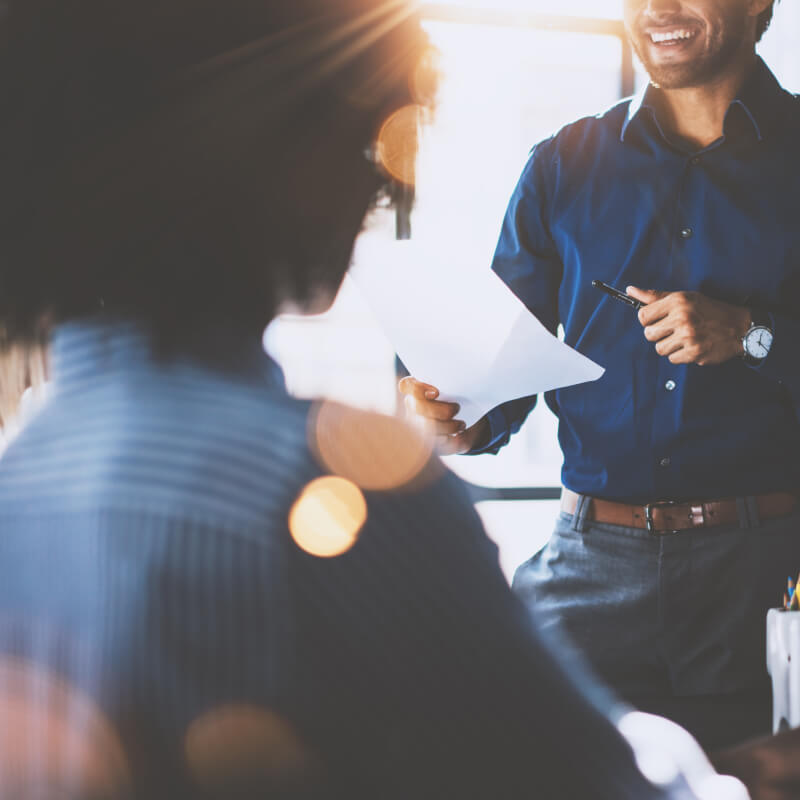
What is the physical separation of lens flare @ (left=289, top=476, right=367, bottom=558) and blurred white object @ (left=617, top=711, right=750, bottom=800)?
255 millimetres

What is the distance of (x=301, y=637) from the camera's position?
18.9 inches

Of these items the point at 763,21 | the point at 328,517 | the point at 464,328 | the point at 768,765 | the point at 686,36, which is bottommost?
the point at 768,765

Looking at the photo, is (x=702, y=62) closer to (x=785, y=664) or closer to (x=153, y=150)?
(x=785, y=664)

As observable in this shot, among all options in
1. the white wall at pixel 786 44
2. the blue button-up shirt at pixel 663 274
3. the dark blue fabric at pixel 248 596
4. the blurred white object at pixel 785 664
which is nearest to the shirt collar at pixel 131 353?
the dark blue fabric at pixel 248 596

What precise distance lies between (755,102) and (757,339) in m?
0.49

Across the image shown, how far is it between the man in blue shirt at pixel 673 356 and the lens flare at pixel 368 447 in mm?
704

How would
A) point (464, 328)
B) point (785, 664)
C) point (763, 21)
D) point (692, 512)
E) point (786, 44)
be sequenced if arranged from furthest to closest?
1. point (786, 44)
2. point (763, 21)
3. point (692, 512)
4. point (464, 328)
5. point (785, 664)

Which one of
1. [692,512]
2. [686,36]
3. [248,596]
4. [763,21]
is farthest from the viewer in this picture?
[763,21]

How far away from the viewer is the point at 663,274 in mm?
1451

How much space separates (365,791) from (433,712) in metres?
0.06

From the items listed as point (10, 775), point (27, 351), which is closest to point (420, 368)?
point (27, 351)

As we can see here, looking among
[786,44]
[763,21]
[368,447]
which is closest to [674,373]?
[763,21]

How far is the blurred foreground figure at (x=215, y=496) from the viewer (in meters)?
0.47

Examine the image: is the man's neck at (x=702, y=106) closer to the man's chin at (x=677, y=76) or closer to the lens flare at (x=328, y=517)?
the man's chin at (x=677, y=76)
